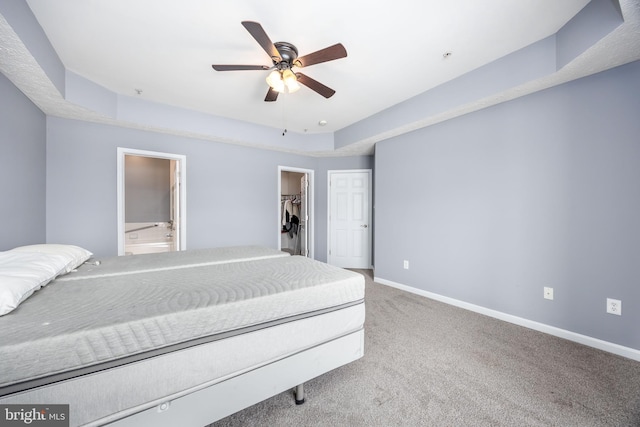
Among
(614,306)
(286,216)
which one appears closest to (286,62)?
(614,306)

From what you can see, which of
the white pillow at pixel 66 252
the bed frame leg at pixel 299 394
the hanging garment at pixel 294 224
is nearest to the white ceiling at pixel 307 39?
the white pillow at pixel 66 252

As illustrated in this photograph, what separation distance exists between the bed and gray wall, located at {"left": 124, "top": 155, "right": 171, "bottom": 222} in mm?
3575

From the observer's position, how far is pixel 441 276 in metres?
3.07

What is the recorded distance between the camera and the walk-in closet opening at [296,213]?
16.5 ft

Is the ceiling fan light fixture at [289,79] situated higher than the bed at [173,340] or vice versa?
the ceiling fan light fixture at [289,79]

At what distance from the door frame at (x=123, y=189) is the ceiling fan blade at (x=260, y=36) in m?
2.52

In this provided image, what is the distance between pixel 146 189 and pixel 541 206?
625 cm

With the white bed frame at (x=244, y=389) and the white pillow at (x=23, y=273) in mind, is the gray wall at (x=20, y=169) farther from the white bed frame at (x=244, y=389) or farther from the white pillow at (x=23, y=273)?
the white bed frame at (x=244, y=389)

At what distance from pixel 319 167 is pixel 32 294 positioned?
434cm

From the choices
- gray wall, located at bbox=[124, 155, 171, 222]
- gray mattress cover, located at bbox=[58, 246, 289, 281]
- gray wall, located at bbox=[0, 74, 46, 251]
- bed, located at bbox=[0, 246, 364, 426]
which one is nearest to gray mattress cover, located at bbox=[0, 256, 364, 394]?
bed, located at bbox=[0, 246, 364, 426]

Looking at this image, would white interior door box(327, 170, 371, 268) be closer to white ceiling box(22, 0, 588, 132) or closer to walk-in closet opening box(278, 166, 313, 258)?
walk-in closet opening box(278, 166, 313, 258)

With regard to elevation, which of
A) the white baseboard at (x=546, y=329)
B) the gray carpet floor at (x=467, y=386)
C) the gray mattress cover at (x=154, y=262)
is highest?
the gray mattress cover at (x=154, y=262)

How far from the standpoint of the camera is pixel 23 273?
1.18 m

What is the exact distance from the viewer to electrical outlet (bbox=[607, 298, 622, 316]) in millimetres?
1894
